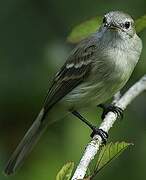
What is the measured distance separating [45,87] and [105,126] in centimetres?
96

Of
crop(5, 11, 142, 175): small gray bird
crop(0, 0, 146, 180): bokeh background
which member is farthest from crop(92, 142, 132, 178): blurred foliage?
crop(0, 0, 146, 180): bokeh background

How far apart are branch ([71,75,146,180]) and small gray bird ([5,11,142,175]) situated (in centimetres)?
9

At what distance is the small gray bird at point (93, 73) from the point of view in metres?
4.94

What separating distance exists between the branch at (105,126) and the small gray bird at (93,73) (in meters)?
0.09

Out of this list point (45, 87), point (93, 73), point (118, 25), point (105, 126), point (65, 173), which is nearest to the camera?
point (65, 173)

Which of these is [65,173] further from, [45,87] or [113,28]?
[45,87]

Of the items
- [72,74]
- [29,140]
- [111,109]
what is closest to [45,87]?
[72,74]

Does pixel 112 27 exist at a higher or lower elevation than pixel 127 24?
lower

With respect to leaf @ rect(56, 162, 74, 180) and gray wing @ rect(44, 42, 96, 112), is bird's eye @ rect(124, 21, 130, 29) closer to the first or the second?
gray wing @ rect(44, 42, 96, 112)

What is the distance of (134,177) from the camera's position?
4.83 metres

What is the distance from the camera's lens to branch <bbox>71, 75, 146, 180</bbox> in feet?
11.7

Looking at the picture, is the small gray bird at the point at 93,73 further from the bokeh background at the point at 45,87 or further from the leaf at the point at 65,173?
the leaf at the point at 65,173

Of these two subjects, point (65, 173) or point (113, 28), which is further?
point (113, 28)

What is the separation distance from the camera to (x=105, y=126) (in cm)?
465
